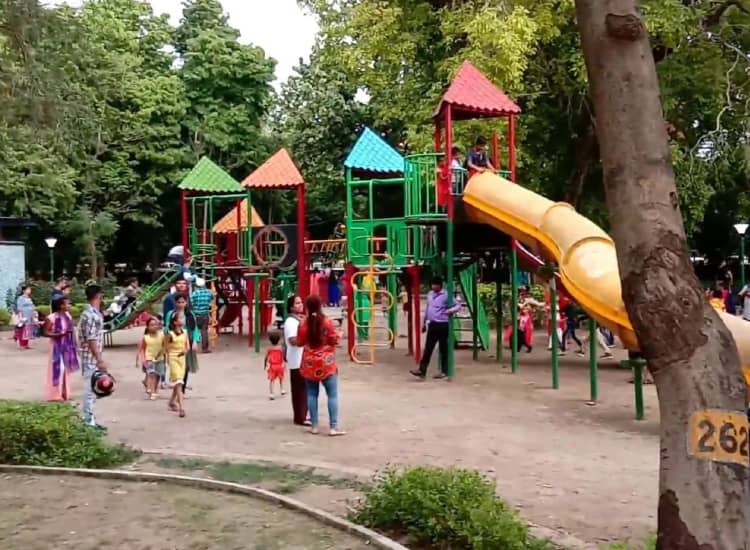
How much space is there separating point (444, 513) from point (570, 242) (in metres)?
7.10

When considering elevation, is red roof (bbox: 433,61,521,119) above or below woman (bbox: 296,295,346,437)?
above

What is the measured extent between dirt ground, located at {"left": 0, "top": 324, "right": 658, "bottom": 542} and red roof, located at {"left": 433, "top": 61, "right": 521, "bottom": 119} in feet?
14.8

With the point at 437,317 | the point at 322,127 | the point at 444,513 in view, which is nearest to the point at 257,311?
the point at 437,317

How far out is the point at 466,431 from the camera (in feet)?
35.3

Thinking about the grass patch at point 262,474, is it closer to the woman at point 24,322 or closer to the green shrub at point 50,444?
the green shrub at point 50,444

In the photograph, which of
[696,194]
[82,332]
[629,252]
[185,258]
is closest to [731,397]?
[629,252]

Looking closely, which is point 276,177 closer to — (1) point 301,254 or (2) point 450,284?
(1) point 301,254

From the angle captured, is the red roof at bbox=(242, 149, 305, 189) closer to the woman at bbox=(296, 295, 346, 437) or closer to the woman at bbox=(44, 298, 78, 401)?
the woman at bbox=(44, 298, 78, 401)

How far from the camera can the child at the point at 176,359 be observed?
1203cm

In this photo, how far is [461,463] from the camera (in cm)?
900

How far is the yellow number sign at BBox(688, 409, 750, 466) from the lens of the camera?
4.12 metres

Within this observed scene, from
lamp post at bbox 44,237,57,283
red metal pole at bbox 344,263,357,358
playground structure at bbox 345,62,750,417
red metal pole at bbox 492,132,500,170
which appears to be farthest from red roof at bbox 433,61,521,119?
lamp post at bbox 44,237,57,283

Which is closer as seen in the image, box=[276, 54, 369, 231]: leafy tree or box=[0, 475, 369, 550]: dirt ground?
box=[0, 475, 369, 550]: dirt ground

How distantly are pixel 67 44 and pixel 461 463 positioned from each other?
24.8ft
